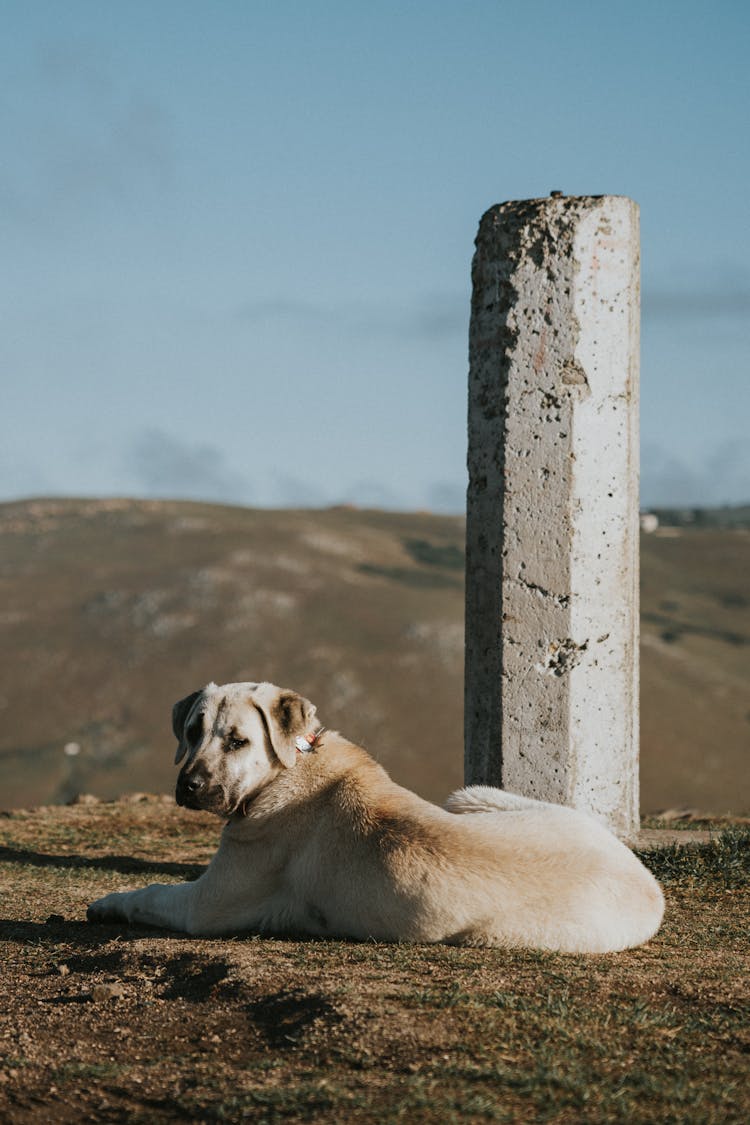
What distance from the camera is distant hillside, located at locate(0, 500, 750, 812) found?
71875 millimetres

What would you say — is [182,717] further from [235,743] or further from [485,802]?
[485,802]

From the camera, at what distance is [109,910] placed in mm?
7848

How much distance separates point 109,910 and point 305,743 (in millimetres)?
1561

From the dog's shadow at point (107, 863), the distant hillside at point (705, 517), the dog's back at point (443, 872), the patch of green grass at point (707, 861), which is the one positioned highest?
the distant hillside at point (705, 517)

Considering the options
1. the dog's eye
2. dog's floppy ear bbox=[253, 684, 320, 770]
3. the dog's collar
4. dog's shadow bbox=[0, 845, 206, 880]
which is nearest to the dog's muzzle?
the dog's eye

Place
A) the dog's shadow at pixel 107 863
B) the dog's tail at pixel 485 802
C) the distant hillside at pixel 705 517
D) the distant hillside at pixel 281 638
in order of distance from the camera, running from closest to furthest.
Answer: the dog's tail at pixel 485 802, the dog's shadow at pixel 107 863, the distant hillside at pixel 281 638, the distant hillside at pixel 705 517

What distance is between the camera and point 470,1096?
4.51 meters

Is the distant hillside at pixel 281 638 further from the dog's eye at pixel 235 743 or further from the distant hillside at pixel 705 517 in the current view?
the dog's eye at pixel 235 743

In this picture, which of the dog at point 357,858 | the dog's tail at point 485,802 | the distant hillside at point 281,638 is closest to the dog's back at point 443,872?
the dog at point 357,858

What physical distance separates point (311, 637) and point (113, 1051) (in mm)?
77953

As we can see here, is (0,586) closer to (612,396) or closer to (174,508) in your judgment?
(174,508)

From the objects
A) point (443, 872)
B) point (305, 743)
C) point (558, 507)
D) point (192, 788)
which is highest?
point (558, 507)

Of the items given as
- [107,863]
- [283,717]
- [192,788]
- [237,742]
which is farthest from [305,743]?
[107,863]

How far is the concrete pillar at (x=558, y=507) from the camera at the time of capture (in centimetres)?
1019
